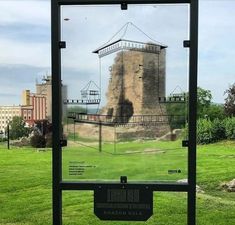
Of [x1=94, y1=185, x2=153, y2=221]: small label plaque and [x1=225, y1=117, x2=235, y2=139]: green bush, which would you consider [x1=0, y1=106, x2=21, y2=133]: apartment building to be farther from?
[x1=225, y1=117, x2=235, y2=139]: green bush

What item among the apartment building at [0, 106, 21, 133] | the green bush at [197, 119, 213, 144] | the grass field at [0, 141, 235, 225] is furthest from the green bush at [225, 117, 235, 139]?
the apartment building at [0, 106, 21, 133]

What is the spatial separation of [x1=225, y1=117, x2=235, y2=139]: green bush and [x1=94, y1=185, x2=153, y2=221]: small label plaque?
8.28 metres

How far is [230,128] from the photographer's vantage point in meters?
11.5

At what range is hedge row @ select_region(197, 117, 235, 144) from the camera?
10962mm

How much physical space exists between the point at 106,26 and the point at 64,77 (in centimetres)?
53

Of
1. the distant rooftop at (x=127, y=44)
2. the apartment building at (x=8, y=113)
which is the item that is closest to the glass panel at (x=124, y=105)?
the distant rooftop at (x=127, y=44)

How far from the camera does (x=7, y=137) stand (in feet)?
29.7

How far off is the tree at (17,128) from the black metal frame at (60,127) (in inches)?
176

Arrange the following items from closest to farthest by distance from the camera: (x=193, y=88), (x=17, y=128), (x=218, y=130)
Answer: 1. (x=193, y=88)
2. (x=17, y=128)
3. (x=218, y=130)

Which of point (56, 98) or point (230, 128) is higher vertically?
point (56, 98)

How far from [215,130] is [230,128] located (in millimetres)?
715

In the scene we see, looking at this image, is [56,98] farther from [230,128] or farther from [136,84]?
[230,128]

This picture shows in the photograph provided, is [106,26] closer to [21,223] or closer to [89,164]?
[89,164]

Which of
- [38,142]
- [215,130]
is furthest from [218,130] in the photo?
[38,142]
